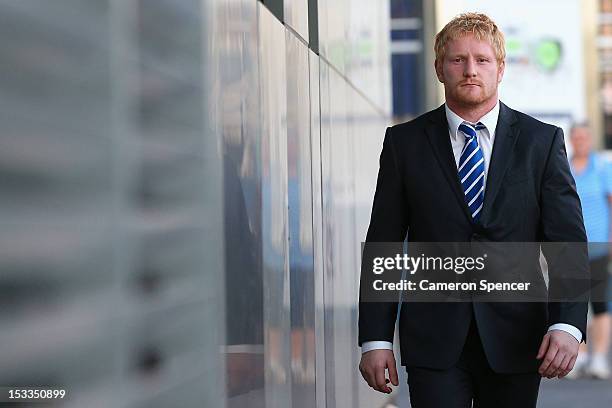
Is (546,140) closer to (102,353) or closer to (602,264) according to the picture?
(102,353)

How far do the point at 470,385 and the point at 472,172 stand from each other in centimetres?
50

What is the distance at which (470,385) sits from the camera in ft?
10.2

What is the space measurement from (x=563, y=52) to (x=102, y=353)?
12.2m

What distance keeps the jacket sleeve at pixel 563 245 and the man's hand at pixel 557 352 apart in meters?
0.04

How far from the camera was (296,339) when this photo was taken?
4.04 meters

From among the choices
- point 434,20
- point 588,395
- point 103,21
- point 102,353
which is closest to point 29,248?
point 102,353

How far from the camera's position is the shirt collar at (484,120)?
10.3ft

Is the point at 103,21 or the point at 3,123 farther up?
the point at 103,21

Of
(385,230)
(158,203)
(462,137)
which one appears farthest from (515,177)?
(158,203)

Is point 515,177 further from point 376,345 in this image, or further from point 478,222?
point 376,345

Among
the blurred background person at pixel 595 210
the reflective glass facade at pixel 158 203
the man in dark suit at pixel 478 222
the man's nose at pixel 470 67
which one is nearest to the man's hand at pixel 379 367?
the man in dark suit at pixel 478 222

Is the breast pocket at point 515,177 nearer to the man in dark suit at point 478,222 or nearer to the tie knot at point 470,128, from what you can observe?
the man in dark suit at point 478,222

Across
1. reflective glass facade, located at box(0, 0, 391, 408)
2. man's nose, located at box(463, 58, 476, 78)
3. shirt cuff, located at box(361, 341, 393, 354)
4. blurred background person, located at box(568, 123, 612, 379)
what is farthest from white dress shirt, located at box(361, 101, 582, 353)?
blurred background person, located at box(568, 123, 612, 379)

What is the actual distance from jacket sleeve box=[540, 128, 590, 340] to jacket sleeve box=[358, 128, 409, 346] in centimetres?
35
